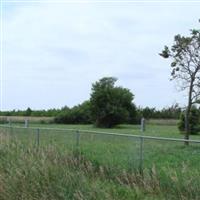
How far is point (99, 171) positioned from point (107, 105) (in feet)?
219

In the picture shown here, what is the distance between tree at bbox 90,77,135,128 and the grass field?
63.0 m

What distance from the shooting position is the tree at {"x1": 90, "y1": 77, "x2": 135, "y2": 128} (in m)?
77.2

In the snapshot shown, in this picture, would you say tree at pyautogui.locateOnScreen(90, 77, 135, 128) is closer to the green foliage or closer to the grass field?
the green foliage

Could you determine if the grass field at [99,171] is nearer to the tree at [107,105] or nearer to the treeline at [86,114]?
the tree at [107,105]

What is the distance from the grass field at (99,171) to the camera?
27.5ft

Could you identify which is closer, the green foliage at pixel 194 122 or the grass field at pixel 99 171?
the grass field at pixel 99 171

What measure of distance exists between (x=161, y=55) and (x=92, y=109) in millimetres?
51707

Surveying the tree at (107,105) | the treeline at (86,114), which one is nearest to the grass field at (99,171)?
the tree at (107,105)

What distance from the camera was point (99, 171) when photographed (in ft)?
34.6

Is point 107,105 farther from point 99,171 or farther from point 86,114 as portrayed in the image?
point 99,171

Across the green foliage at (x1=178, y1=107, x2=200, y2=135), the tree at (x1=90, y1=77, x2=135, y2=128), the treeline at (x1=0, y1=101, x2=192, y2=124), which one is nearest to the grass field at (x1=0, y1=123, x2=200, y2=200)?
the green foliage at (x1=178, y1=107, x2=200, y2=135)

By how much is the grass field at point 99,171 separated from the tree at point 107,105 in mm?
62965

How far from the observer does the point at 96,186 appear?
835 cm

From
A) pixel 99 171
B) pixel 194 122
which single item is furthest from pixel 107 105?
pixel 99 171
